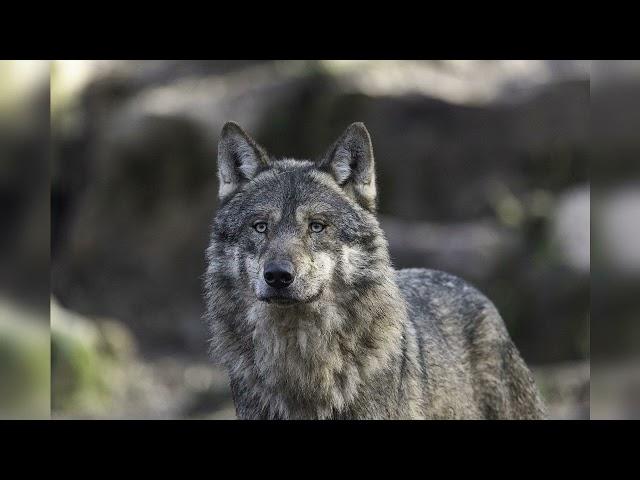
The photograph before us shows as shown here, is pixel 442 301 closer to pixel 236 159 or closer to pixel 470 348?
pixel 470 348

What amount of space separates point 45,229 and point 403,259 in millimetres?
10008

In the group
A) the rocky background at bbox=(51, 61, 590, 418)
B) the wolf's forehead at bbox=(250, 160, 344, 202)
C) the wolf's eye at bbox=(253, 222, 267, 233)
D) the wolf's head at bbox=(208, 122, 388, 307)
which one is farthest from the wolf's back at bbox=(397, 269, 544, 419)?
the rocky background at bbox=(51, 61, 590, 418)

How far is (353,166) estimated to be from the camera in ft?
21.8

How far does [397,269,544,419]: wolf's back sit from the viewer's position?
7.25 meters

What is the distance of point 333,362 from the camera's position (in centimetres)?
636

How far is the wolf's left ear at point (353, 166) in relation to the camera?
21.6 feet

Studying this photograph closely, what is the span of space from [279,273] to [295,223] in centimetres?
52

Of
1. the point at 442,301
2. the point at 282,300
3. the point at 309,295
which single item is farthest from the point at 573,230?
the point at 282,300

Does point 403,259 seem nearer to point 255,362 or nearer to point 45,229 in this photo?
point 255,362

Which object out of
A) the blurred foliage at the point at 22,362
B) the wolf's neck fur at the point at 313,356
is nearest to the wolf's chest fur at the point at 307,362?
the wolf's neck fur at the point at 313,356

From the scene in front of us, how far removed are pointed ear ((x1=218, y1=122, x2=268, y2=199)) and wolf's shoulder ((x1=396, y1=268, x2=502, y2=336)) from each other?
1633mm

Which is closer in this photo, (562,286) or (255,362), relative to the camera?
(255,362)

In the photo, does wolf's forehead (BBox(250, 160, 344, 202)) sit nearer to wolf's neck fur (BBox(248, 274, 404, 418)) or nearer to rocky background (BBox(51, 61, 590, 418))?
wolf's neck fur (BBox(248, 274, 404, 418))
